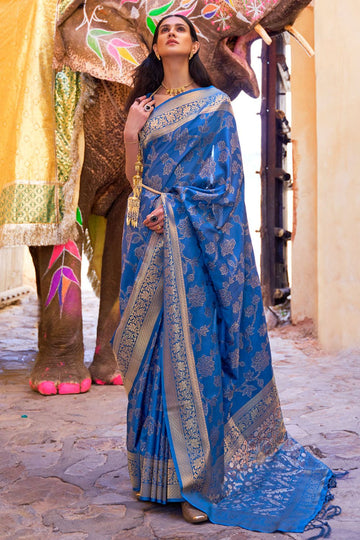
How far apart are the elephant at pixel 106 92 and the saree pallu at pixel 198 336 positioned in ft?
3.71

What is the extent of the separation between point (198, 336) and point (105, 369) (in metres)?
1.96

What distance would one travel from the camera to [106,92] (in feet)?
12.1

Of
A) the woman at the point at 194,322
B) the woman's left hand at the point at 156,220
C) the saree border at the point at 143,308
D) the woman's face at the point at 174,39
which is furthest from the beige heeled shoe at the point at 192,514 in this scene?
the woman's face at the point at 174,39

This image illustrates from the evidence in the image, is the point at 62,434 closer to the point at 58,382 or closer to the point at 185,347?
the point at 58,382

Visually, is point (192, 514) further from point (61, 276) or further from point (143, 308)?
point (61, 276)

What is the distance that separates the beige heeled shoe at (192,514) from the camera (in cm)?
200

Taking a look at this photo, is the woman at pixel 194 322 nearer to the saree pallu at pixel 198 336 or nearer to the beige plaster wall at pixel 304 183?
the saree pallu at pixel 198 336

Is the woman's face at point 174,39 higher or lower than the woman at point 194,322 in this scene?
Answer: higher

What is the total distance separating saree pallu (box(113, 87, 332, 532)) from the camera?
2.06 meters

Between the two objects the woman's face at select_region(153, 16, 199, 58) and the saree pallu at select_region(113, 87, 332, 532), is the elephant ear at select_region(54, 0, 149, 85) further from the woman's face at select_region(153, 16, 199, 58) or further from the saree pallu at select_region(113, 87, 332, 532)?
the saree pallu at select_region(113, 87, 332, 532)

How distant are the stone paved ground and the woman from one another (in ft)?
0.31

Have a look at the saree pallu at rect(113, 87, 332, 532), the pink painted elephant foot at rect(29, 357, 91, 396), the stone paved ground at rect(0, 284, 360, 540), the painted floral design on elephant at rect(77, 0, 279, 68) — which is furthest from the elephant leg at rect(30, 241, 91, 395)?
the saree pallu at rect(113, 87, 332, 532)

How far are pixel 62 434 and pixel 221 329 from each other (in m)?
1.16

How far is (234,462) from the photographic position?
222cm
